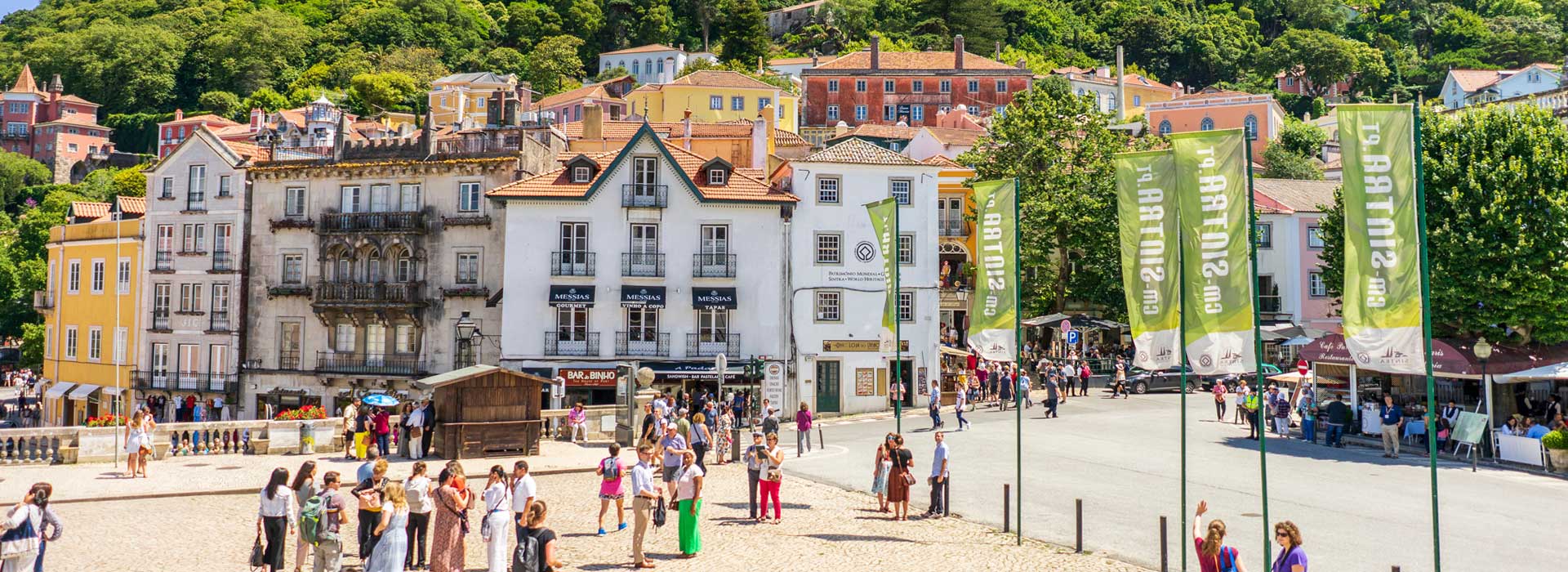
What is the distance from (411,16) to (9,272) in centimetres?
7569

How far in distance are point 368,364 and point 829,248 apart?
1838 centimetres

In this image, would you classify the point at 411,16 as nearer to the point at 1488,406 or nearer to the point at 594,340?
the point at 594,340

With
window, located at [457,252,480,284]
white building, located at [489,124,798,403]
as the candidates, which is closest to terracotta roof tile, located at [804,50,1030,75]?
white building, located at [489,124,798,403]

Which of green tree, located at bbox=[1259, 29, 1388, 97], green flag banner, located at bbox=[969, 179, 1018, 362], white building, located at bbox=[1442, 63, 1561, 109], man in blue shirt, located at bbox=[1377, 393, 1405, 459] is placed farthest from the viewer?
green tree, located at bbox=[1259, 29, 1388, 97]

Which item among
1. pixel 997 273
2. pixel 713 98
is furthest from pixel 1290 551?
pixel 713 98

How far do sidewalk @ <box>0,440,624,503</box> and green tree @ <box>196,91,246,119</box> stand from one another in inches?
4767

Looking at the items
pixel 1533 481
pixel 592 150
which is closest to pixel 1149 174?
pixel 1533 481

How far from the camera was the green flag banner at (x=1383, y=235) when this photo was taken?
14.5 meters

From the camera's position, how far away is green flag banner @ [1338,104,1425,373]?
1446 cm

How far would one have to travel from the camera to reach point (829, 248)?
43.9 m

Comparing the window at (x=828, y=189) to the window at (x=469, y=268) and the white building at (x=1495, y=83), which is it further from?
the white building at (x=1495, y=83)

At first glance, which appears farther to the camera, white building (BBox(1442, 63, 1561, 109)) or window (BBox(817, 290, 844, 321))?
white building (BBox(1442, 63, 1561, 109))

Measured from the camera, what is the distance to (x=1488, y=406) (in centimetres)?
2928

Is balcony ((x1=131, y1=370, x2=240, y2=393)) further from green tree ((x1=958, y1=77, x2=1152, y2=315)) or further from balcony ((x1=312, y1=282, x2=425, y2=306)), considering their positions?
green tree ((x1=958, y1=77, x2=1152, y2=315))
